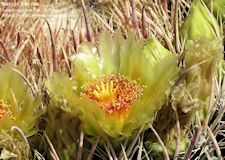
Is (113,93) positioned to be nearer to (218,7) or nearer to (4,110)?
(4,110)

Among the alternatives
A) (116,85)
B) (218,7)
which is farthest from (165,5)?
(116,85)

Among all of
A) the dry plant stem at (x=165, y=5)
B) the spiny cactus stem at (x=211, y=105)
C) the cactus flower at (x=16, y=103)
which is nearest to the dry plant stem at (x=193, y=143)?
the spiny cactus stem at (x=211, y=105)

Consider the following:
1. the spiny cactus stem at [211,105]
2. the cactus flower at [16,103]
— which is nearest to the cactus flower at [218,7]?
the spiny cactus stem at [211,105]

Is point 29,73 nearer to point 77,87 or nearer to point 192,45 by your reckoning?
point 77,87

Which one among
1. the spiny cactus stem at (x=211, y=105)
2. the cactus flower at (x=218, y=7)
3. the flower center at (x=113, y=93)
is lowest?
the spiny cactus stem at (x=211, y=105)

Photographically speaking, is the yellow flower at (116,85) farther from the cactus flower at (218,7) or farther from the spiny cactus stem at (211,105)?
the cactus flower at (218,7)

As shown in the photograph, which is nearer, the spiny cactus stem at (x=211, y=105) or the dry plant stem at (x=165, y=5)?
the spiny cactus stem at (x=211, y=105)

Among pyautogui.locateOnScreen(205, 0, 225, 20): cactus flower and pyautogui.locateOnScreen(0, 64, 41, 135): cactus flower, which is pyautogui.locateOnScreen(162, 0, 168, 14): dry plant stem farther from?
pyautogui.locateOnScreen(0, 64, 41, 135): cactus flower

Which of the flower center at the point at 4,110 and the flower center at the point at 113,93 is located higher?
the flower center at the point at 4,110
